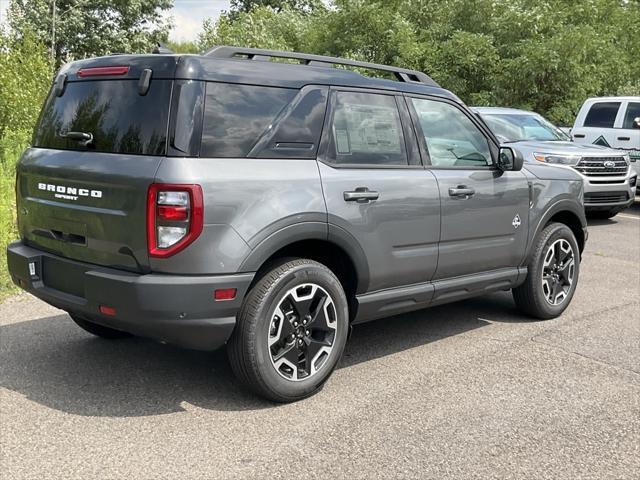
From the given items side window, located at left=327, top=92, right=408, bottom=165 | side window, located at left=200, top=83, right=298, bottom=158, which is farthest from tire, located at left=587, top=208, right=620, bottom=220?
side window, located at left=200, top=83, right=298, bottom=158

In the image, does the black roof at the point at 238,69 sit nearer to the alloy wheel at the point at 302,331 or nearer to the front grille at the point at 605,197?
the alloy wheel at the point at 302,331

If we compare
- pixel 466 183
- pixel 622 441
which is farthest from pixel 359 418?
pixel 466 183

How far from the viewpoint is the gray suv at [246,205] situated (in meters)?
3.56

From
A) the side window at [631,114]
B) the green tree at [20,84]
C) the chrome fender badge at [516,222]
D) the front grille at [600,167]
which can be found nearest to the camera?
the chrome fender badge at [516,222]

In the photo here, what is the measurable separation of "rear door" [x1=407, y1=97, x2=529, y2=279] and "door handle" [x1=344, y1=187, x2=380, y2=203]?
25.6 inches

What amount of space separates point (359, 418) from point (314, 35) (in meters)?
22.6

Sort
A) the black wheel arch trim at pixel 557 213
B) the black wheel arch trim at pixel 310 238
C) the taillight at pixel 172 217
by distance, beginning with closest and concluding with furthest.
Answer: the taillight at pixel 172 217 < the black wheel arch trim at pixel 310 238 < the black wheel arch trim at pixel 557 213

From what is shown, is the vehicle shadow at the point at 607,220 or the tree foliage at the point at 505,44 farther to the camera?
the tree foliage at the point at 505,44

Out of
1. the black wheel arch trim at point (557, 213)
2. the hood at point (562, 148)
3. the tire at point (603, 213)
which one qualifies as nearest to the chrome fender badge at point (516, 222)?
the black wheel arch trim at point (557, 213)

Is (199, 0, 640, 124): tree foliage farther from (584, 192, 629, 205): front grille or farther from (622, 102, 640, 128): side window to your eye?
(584, 192, 629, 205): front grille

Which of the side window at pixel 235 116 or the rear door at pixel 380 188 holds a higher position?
the side window at pixel 235 116

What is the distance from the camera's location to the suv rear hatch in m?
3.61

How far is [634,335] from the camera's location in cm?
541

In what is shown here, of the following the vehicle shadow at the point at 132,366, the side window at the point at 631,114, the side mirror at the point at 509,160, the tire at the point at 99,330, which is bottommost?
the vehicle shadow at the point at 132,366
